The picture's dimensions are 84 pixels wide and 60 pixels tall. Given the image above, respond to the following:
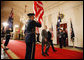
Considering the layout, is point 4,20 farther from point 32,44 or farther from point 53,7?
point 32,44

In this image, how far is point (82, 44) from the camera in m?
5.23

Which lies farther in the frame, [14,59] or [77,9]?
[77,9]

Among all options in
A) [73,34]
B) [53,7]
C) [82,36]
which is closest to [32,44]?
[73,34]

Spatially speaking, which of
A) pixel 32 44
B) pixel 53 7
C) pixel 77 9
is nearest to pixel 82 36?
pixel 77 9

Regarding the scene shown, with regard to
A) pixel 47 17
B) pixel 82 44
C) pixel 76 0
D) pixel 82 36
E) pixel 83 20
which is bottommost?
pixel 82 44

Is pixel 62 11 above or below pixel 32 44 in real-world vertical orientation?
above

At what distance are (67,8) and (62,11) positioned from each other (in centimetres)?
57

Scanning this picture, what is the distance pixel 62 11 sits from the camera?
673cm

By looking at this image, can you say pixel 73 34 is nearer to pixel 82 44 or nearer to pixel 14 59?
pixel 82 44

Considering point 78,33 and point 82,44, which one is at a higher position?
point 78,33

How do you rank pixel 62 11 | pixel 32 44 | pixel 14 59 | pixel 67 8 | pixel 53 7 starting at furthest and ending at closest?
pixel 53 7, pixel 62 11, pixel 67 8, pixel 14 59, pixel 32 44

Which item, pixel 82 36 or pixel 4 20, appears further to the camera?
pixel 4 20

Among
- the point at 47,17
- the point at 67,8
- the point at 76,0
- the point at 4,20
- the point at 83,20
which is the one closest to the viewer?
the point at 83,20

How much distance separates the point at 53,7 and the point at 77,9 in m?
2.53
